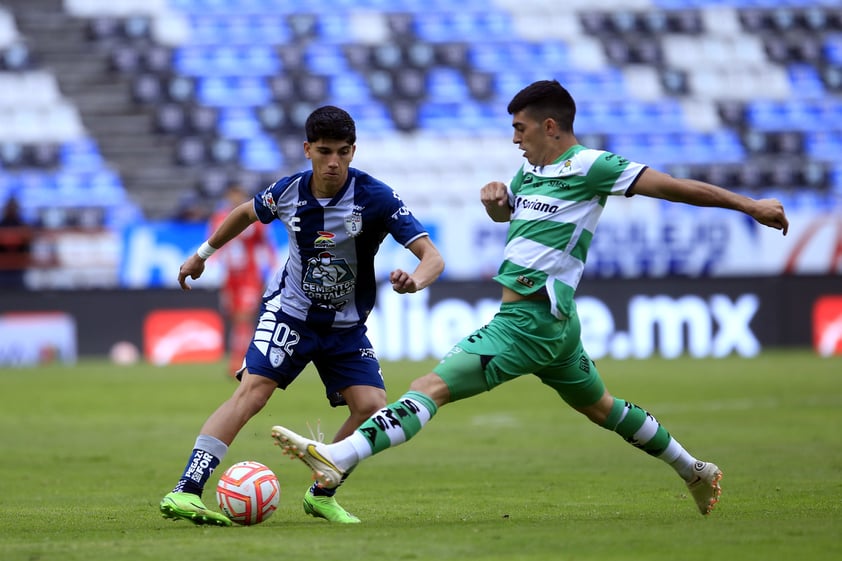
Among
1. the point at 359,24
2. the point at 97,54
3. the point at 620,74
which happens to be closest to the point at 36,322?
the point at 97,54

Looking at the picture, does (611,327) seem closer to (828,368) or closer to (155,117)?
(828,368)

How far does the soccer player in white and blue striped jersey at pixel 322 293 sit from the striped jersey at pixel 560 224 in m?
0.46

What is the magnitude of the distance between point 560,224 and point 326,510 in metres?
1.90

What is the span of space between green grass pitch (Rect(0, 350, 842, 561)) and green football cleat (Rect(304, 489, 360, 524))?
95 mm

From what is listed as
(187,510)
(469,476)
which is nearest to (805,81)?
(469,476)

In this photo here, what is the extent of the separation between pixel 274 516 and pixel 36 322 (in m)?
16.5

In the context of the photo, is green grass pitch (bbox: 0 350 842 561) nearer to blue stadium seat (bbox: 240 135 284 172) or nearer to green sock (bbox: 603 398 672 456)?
green sock (bbox: 603 398 672 456)

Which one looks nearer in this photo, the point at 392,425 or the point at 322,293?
the point at 392,425

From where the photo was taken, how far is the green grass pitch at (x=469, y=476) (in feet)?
18.3

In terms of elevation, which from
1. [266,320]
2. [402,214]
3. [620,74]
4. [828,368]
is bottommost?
[828,368]

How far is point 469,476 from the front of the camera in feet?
30.2

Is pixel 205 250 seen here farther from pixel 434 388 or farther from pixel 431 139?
pixel 431 139

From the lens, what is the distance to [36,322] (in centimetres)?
2264

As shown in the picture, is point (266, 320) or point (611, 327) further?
point (611, 327)
